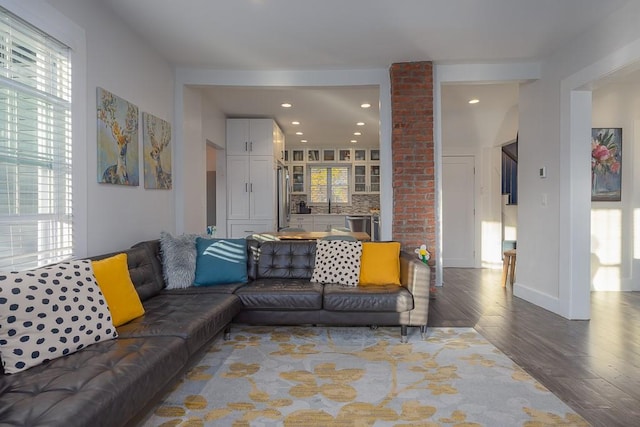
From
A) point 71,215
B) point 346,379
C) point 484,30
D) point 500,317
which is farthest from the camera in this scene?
point 500,317

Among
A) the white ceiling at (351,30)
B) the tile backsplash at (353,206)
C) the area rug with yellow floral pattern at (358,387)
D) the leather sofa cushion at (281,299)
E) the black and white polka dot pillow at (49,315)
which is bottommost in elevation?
the area rug with yellow floral pattern at (358,387)

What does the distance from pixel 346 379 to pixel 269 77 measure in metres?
3.49

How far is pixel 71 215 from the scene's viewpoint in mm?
2588

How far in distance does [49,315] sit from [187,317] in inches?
29.9

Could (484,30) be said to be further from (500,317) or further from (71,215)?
(71,215)

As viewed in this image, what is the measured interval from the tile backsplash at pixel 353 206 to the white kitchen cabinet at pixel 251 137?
108 inches

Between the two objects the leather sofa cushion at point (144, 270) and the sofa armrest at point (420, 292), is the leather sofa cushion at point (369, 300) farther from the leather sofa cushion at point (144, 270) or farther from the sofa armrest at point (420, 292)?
the leather sofa cushion at point (144, 270)

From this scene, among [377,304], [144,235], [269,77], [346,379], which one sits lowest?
[346,379]

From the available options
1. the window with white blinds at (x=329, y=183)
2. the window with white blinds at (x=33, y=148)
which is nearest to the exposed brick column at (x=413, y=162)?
the window with white blinds at (x=33, y=148)

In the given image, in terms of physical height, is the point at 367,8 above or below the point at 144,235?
above

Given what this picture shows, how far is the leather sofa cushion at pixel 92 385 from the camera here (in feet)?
4.13

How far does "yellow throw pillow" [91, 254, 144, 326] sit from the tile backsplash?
6613 millimetres

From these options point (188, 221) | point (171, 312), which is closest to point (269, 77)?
point (188, 221)

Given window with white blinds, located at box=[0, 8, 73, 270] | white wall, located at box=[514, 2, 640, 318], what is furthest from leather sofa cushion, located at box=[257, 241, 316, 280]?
white wall, located at box=[514, 2, 640, 318]
